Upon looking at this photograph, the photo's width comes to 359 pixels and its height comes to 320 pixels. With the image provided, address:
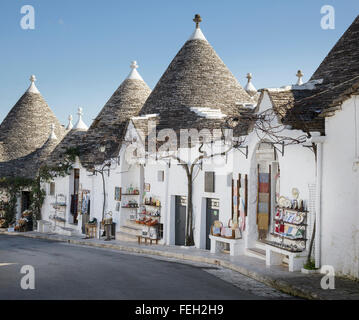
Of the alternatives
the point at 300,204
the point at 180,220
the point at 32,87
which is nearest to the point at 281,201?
the point at 300,204

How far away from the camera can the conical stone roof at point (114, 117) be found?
2166cm

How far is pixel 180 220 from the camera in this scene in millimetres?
16172

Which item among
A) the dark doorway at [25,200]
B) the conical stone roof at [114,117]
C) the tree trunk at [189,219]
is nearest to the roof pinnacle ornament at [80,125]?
the conical stone roof at [114,117]

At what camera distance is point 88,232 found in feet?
66.2

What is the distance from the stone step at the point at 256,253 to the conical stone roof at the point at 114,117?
969 centimetres

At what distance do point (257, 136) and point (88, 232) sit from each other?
34.1 feet

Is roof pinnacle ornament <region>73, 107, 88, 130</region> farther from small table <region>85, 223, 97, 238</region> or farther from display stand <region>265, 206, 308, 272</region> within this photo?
display stand <region>265, 206, 308, 272</region>

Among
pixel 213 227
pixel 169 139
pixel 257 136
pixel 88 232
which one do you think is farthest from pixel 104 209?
pixel 257 136

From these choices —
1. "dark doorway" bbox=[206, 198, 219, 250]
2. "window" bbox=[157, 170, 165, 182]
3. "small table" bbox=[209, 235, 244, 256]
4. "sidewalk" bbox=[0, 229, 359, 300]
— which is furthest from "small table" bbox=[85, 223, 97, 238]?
"small table" bbox=[209, 235, 244, 256]

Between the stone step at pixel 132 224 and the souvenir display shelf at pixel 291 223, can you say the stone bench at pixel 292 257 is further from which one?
the stone step at pixel 132 224

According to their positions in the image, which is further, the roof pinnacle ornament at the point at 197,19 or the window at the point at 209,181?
the roof pinnacle ornament at the point at 197,19

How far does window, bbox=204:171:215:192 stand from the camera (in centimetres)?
1477

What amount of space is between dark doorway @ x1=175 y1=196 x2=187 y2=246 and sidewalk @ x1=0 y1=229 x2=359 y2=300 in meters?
0.79
